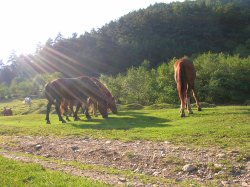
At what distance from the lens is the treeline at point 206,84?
35500mm

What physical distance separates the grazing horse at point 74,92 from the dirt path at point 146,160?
6766 millimetres

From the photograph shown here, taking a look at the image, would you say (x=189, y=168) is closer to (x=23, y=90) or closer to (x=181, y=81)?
(x=181, y=81)

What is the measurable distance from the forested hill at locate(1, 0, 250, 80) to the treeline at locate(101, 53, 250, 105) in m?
50.3

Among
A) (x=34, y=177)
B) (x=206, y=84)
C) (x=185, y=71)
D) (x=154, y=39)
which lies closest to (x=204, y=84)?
(x=206, y=84)

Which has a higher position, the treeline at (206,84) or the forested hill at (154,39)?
the forested hill at (154,39)

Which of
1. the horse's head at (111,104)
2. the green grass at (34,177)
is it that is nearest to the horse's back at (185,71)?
the horse's head at (111,104)

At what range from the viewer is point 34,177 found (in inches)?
335

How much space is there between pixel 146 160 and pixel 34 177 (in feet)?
10.6

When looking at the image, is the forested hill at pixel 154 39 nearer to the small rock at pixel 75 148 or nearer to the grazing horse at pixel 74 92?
the grazing horse at pixel 74 92

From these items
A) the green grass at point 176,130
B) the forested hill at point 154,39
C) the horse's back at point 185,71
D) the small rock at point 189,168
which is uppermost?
the forested hill at point 154,39

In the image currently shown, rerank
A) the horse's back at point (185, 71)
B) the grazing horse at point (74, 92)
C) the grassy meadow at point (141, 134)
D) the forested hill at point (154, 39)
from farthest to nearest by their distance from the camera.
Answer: the forested hill at point (154, 39), the grazing horse at point (74, 92), the horse's back at point (185, 71), the grassy meadow at point (141, 134)


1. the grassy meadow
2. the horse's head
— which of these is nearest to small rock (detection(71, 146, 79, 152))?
the grassy meadow

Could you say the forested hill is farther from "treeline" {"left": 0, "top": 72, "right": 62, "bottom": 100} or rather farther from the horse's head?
the horse's head

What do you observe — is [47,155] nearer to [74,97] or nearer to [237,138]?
[237,138]
